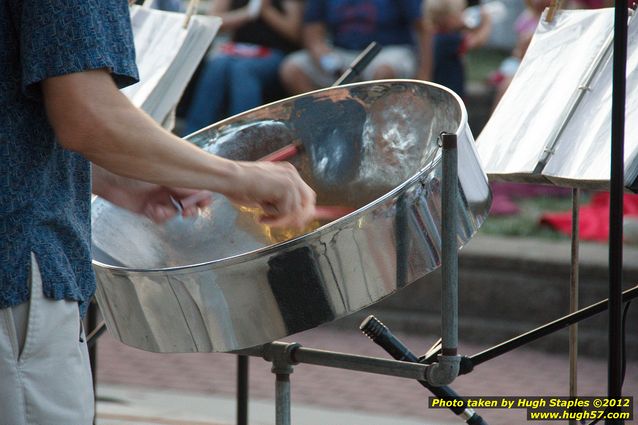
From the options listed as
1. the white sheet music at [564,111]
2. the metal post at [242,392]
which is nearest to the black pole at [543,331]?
the white sheet music at [564,111]

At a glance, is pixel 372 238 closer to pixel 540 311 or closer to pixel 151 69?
pixel 151 69

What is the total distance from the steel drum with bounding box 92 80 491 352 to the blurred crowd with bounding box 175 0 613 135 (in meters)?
2.60

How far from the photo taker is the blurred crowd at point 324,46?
4195 millimetres

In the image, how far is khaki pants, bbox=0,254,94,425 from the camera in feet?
3.26

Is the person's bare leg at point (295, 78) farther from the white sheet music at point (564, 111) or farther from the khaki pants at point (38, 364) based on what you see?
the khaki pants at point (38, 364)

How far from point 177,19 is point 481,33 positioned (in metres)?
3.16

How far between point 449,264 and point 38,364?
467mm

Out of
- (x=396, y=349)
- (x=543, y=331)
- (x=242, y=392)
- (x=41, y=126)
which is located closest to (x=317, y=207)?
(x=396, y=349)

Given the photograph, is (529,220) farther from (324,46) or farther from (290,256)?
(290,256)

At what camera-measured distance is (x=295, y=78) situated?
14.6 feet

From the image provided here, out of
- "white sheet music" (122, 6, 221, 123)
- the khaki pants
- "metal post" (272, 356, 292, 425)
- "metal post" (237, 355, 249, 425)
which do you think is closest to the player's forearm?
the khaki pants

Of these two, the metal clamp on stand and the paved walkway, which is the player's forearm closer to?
the metal clamp on stand

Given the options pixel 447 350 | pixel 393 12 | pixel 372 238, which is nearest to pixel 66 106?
pixel 372 238

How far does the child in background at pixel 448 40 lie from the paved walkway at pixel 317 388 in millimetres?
1463
